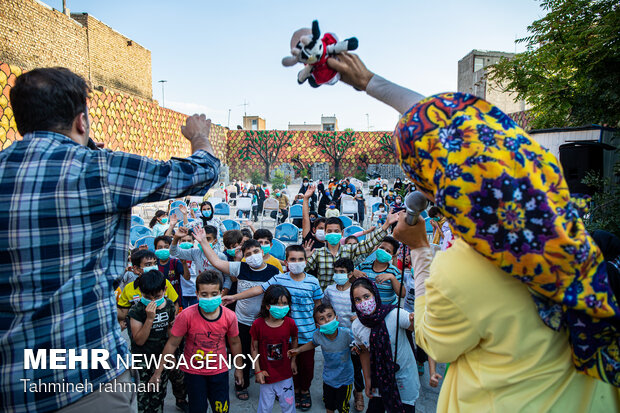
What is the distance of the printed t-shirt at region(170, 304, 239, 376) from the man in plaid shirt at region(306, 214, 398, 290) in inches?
56.0

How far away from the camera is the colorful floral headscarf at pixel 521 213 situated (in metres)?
0.85

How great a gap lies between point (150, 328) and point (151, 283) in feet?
1.20

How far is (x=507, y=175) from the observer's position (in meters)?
0.85

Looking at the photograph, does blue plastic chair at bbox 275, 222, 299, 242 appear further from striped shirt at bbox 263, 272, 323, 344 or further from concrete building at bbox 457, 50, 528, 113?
concrete building at bbox 457, 50, 528, 113

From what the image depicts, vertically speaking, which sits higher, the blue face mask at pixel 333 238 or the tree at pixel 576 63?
the tree at pixel 576 63

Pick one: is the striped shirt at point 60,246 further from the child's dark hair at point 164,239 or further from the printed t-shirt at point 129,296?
the child's dark hair at point 164,239

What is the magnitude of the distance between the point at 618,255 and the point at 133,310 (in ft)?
10.6

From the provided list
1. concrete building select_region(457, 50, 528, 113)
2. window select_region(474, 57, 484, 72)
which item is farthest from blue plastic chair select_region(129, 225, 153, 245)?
window select_region(474, 57, 484, 72)

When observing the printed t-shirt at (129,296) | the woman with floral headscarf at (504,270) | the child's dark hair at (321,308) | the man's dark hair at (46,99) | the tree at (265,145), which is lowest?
the child's dark hair at (321,308)

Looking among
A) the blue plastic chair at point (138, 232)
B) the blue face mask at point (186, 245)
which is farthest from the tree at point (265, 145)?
the blue face mask at point (186, 245)

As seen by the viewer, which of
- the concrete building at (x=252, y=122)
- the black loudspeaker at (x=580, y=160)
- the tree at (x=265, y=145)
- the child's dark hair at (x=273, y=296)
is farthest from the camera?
the concrete building at (x=252, y=122)

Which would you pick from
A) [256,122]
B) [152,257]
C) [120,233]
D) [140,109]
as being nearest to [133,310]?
[152,257]

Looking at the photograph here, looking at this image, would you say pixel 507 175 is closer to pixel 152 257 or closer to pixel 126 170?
pixel 126 170

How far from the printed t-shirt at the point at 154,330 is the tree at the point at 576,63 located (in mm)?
6079
